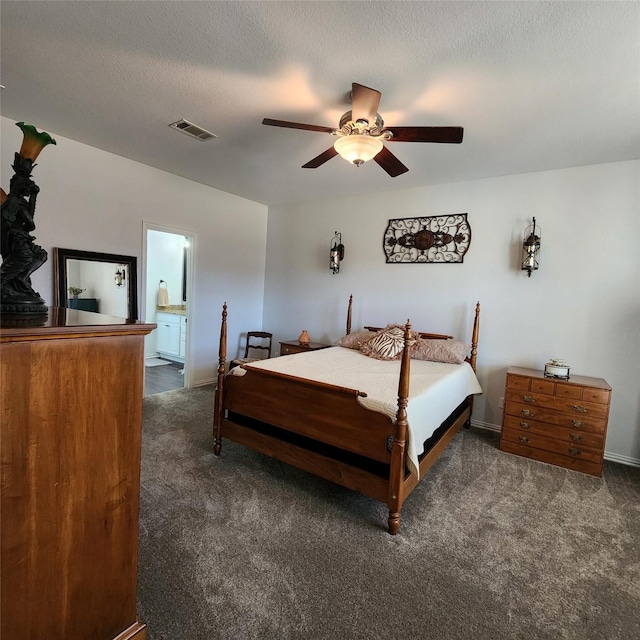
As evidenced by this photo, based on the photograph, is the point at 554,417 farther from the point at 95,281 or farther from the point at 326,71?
the point at 95,281

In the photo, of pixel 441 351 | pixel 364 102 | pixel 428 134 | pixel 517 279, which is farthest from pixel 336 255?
pixel 364 102

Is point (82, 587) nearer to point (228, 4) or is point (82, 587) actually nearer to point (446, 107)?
point (228, 4)

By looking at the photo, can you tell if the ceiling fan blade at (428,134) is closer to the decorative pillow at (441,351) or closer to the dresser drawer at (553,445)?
the decorative pillow at (441,351)

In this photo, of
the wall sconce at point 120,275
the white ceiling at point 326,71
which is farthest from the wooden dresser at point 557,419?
the wall sconce at point 120,275

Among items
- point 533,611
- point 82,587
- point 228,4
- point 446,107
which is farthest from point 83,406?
point 446,107

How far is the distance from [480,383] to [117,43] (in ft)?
13.5

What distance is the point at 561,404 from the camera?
294 centimetres

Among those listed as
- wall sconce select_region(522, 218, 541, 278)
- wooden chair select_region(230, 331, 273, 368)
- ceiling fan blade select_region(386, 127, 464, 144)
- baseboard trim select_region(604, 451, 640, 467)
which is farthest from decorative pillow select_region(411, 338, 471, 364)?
wooden chair select_region(230, 331, 273, 368)

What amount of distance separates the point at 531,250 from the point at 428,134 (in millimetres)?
1923

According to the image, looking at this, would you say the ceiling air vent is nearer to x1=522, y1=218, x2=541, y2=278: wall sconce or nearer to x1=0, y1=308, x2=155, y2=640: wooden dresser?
x1=0, y1=308, x2=155, y2=640: wooden dresser

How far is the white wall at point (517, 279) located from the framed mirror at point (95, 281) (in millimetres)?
2390

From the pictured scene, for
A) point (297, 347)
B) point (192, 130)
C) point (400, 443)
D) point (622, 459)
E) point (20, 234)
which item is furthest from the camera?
point (297, 347)

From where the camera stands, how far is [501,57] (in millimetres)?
1890

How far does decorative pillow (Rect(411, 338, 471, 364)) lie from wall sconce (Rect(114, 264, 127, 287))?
3229 millimetres
